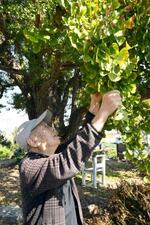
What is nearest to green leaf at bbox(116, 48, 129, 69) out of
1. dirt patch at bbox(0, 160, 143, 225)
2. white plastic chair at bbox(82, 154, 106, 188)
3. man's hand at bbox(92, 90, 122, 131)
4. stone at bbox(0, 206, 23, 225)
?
man's hand at bbox(92, 90, 122, 131)

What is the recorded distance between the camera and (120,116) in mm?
2883

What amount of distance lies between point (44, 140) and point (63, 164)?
0.58 metres

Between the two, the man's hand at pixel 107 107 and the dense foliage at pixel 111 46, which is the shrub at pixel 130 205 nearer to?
the dense foliage at pixel 111 46

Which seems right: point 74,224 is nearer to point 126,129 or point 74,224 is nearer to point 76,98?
point 126,129

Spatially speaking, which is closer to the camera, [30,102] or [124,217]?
[124,217]

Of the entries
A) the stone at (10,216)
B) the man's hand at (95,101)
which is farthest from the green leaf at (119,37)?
the stone at (10,216)

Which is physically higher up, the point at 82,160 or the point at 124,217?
the point at 82,160

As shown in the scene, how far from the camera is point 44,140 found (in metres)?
3.36

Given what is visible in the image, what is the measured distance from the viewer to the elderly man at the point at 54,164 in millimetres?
2779

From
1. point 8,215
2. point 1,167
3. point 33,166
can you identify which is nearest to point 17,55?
point 8,215

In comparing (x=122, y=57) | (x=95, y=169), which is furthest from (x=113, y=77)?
(x=95, y=169)

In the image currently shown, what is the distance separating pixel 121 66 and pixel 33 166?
1.06 metres

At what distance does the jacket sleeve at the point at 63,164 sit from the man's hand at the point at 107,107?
2.1 inches

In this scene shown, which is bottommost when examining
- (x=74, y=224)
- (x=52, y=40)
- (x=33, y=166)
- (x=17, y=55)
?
(x=74, y=224)
